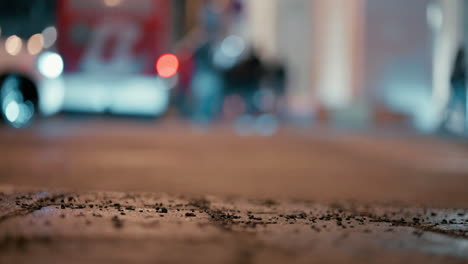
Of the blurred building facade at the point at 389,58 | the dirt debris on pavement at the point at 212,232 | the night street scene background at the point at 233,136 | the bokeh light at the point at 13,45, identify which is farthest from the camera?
the blurred building facade at the point at 389,58

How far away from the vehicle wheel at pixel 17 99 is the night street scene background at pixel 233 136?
0.03 m

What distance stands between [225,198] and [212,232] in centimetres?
201

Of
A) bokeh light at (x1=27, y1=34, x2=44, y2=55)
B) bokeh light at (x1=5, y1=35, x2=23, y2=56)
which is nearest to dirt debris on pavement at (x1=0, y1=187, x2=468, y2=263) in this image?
bokeh light at (x1=5, y1=35, x2=23, y2=56)

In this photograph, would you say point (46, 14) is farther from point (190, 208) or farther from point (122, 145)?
point (190, 208)

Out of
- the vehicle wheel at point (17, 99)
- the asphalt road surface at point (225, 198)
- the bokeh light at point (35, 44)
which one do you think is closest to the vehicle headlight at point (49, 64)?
the bokeh light at point (35, 44)

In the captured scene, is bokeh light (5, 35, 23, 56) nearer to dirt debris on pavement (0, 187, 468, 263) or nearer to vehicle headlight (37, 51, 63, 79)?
vehicle headlight (37, 51, 63, 79)

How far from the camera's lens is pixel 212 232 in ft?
11.7

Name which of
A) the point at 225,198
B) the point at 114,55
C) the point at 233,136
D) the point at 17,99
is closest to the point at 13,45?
the point at 17,99

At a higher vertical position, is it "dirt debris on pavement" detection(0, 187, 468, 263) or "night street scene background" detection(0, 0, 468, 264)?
"night street scene background" detection(0, 0, 468, 264)

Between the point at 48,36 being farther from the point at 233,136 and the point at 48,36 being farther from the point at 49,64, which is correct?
the point at 233,136

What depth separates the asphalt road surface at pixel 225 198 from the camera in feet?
10.4

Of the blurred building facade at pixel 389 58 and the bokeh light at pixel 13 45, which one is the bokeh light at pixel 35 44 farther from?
the blurred building facade at pixel 389 58

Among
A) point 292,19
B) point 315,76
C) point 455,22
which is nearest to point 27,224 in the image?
point 455,22

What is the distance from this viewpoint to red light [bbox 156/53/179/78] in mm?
15305
